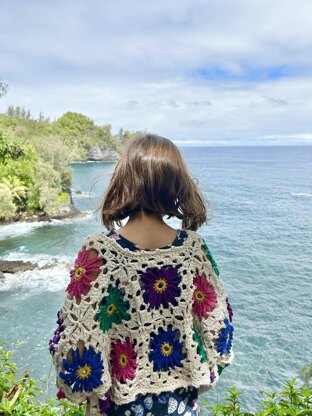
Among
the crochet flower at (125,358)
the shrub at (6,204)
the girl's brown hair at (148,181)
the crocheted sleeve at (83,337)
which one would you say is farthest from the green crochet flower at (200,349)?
the shrub at (6,204)

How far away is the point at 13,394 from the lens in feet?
8.70

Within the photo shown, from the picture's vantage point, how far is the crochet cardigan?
1646 mm

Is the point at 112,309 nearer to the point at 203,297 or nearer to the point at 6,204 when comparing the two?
the point at 203,297

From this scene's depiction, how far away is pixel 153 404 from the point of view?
177 cm

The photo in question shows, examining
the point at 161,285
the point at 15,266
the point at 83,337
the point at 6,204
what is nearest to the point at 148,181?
the point at 161,285

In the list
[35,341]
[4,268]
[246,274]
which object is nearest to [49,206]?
[4,268]

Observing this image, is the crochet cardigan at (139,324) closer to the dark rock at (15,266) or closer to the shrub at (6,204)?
the dark rock at (15,266)

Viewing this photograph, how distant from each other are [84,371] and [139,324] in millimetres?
291

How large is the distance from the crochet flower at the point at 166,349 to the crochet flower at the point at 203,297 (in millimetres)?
160

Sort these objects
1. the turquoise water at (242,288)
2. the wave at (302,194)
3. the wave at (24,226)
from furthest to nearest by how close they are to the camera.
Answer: the wave at (302,194) < the wave at (24,226) < the turquoise water at (242,288)

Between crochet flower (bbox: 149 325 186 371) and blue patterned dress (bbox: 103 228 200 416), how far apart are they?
0.41 ft

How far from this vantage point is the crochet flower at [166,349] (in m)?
1.79

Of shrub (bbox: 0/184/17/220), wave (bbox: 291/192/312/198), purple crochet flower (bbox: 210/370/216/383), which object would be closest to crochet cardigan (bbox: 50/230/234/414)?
purple crochet flower (bbox: 210/370/216/383)

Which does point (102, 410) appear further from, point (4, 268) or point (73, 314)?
point (4, 268)
